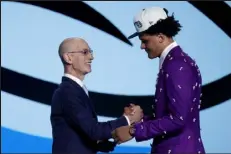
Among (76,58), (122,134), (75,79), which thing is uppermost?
(76,58)

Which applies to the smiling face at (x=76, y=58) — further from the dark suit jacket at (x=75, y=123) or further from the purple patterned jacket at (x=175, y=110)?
the purple patterned jacket at (x=175, y=110)

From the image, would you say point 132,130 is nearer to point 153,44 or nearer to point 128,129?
point 128,129

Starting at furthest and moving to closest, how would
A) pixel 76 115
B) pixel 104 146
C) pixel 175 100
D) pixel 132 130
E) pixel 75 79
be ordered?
pixel 104 146 → pixel 75 79 → pixel 76 115 → pixel 132 130 → pixel 175 100

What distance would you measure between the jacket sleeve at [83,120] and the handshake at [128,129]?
0.18 ft

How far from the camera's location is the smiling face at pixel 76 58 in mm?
3395

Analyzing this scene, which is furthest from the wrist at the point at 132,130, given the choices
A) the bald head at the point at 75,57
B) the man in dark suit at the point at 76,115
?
the bald head at the point at 75,57

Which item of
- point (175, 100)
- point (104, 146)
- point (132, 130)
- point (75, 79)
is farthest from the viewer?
point (104, 146)

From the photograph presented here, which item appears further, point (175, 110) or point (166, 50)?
point (166, 50)

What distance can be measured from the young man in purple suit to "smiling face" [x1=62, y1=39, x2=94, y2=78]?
391 millimetres

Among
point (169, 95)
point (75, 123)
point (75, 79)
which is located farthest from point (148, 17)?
point (75, 123)

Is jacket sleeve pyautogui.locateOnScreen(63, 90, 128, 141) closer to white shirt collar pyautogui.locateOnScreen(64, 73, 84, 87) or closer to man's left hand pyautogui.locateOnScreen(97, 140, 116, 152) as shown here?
white shirt collar pyautogui.locateOnScreen(64, 73, 84, 87)

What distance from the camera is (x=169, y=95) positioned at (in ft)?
9.71

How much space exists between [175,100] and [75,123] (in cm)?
60

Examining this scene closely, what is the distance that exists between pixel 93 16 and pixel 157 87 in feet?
7.37
